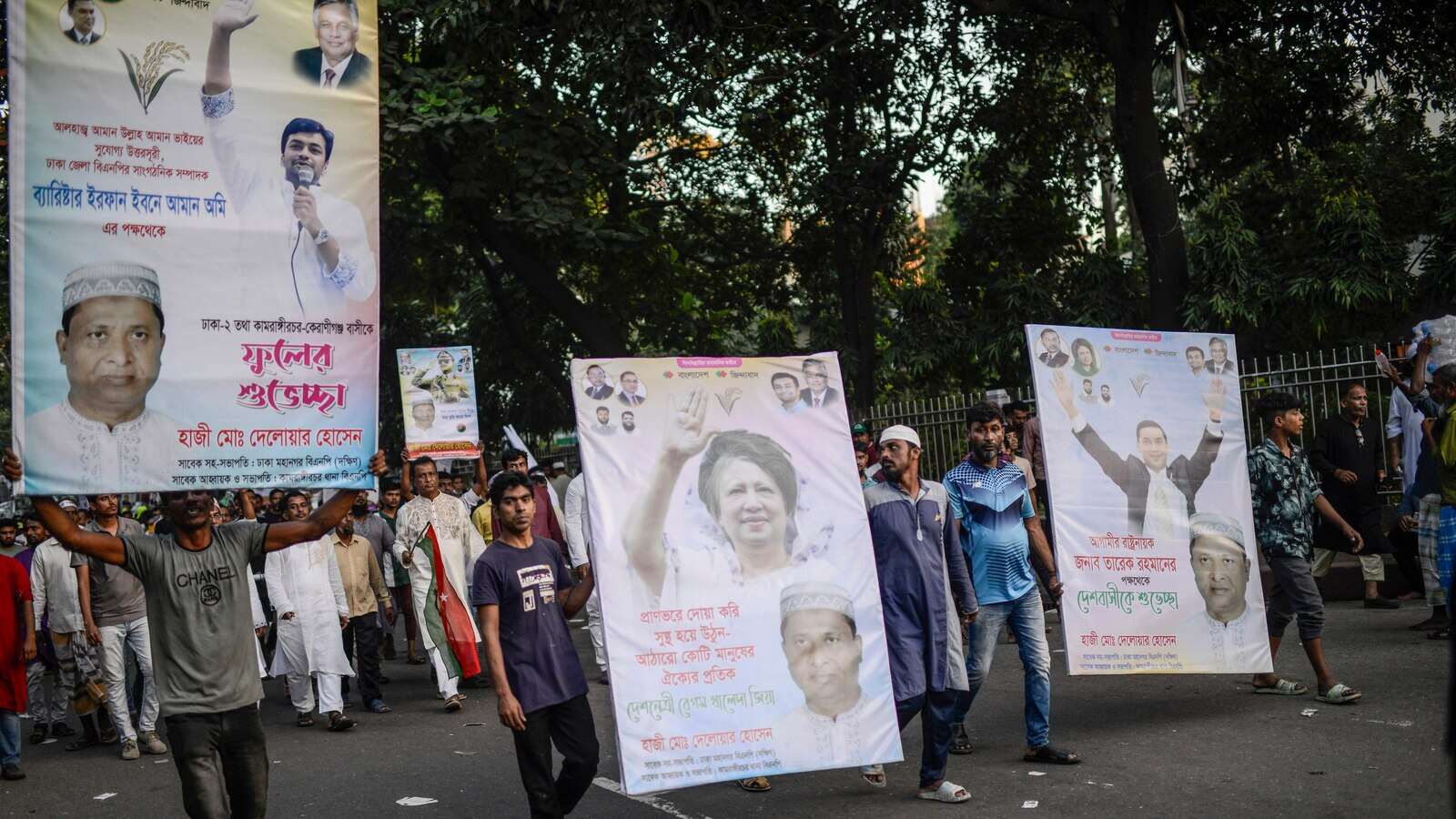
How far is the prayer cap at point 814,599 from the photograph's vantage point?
655 cm

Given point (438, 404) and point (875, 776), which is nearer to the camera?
point (875, 776)

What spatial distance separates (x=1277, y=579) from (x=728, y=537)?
386cm

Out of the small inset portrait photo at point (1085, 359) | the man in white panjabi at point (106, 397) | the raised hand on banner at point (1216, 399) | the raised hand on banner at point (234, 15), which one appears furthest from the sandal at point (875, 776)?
the raised hand on banner at point (234, 15)

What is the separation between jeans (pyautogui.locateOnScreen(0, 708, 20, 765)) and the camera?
354 inches

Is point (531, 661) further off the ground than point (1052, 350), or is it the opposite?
point (1052, 350)

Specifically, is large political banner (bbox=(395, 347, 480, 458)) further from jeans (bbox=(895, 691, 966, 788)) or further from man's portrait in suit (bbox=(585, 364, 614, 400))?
jeans (bbox=(895, 691, 966, 788))

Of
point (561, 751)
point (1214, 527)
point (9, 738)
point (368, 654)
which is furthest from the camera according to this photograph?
point (368, 654)

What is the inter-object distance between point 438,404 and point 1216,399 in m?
8.92

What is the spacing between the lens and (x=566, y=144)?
17453mm

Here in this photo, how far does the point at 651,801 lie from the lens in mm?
7176

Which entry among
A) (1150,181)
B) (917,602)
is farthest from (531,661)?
(1150,181)

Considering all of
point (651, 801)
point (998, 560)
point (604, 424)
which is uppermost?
point (604, 424)

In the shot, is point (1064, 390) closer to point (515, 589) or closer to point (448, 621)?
point (515, 589)

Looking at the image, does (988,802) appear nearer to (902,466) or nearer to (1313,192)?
(902,466)
